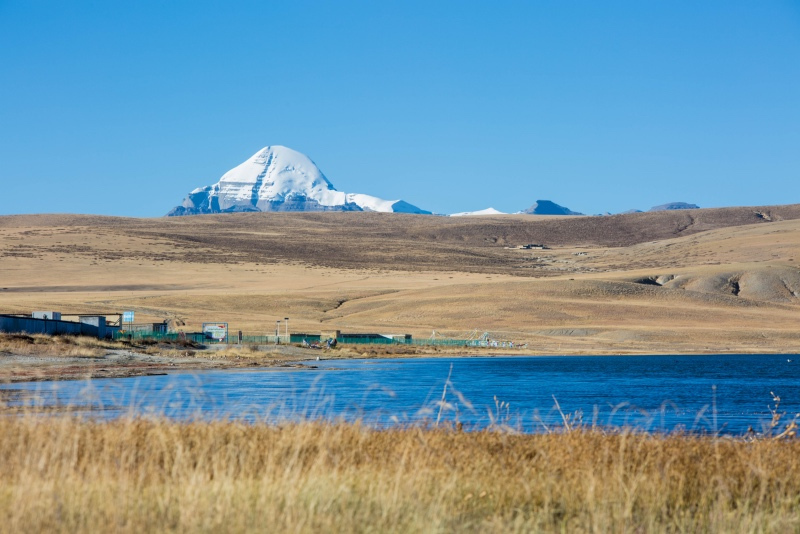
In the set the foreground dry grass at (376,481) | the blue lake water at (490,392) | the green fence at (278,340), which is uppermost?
the foreground dry grass at (376,481)

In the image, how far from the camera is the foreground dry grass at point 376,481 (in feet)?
29.5

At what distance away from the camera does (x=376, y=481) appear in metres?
10.4

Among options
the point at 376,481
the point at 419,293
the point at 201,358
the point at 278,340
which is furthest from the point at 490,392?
the point at 419,293

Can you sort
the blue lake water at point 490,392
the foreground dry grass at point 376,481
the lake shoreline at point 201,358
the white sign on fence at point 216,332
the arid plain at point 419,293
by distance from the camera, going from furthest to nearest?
the arid plain at point 419,293 < the white sign on fence at point 216,332 < the lake shoreline at point 201,358 < the blue lake water at point 490,392 < the foreground dry grass at point 376,481

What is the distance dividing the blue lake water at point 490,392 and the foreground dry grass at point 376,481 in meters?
2.31

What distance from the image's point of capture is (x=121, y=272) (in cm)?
14088

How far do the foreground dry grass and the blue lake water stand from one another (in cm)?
231

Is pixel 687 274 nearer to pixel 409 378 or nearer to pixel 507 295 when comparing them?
pixel 507 295

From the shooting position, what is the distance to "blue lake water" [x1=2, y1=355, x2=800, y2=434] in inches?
932

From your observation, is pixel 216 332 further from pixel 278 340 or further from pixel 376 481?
pixel 376 481

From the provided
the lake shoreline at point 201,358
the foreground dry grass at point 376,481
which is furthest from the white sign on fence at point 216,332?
the foreground dry grass at point 376,481

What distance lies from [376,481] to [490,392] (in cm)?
3018

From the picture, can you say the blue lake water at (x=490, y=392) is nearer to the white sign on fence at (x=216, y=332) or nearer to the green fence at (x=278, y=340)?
the green fence at (x=278, y=340)

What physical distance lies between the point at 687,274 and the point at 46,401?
4951 inches
